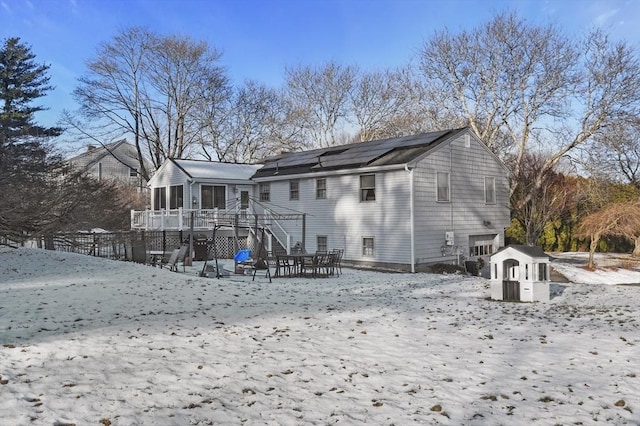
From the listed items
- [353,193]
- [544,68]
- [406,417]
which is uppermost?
[544,68]

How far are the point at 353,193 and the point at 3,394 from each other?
56.7 feet

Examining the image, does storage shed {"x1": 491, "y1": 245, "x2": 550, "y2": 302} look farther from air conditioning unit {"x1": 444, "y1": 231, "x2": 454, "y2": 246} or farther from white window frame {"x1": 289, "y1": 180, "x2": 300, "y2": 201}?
white window frame {"x1": 289, "y1": 180, "x2": 300, "y2": 201}

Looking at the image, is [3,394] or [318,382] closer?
[3,394]

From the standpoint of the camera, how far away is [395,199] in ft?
63.4

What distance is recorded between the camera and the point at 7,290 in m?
10.2

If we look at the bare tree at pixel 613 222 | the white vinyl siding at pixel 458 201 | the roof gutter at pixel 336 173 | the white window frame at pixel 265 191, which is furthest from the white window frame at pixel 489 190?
the white window frame at pixel 265 191

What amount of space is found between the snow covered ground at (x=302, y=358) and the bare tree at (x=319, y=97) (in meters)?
32.1

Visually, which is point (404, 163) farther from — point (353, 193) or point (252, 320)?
point (252, 320)

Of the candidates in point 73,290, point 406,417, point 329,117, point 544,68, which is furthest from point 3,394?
point 329,117

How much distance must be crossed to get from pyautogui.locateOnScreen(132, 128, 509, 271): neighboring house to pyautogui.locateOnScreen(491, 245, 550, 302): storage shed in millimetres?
6720

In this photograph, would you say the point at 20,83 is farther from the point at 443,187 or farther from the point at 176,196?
the point at 443,187

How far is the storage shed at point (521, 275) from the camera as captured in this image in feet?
37.4

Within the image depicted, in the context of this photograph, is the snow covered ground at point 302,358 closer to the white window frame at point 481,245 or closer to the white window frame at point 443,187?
the white window frame at point 443,187

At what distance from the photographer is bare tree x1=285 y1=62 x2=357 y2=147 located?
41.5 metres
